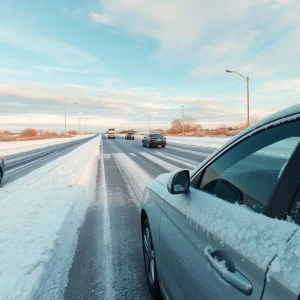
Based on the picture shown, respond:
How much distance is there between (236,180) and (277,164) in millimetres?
320

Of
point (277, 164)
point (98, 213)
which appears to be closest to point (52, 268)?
point (98, 213)

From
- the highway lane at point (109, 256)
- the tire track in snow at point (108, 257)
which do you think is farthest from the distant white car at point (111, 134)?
the tire track in snow at point (108, 257)

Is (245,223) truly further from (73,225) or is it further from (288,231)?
(73,225)

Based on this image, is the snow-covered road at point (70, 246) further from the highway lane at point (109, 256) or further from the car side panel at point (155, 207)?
the car side panel at point (155, 207)

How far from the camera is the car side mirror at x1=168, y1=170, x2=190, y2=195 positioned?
2.03 meters

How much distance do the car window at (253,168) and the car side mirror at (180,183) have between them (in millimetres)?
154

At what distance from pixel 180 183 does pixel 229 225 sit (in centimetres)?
69

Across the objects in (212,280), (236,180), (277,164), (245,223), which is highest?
(277,164)

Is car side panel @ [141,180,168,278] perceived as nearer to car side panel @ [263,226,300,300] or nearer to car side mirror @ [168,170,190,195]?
car side mirror @ [168,170,190,195]

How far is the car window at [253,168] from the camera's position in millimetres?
1433

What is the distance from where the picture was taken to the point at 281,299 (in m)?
0.97

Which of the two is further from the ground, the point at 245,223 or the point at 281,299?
the point at 245,223

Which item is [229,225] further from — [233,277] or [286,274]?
[286,274]

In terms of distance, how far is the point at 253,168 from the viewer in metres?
1.94
